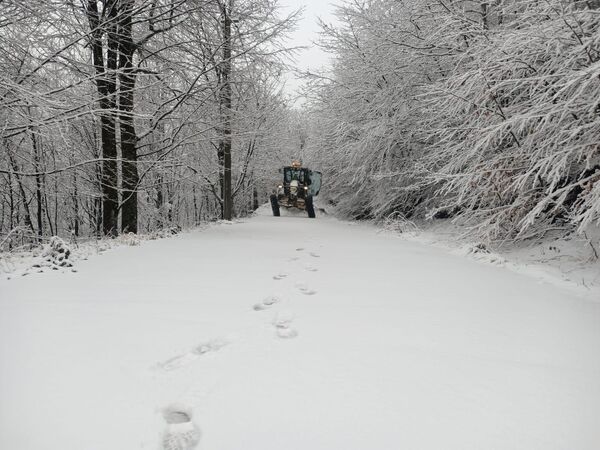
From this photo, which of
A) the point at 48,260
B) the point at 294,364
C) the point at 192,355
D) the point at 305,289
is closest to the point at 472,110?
the point at 305,289

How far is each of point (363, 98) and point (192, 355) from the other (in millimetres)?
9108

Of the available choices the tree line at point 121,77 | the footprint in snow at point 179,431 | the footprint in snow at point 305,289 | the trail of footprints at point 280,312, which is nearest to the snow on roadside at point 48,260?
the tree line at point 121,77

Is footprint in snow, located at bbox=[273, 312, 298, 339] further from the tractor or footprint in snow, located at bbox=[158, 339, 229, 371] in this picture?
the tractor

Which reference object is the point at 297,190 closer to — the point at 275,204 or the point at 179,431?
the point at 275,204

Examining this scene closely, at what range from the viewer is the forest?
3.69 m

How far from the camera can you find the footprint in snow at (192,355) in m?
1.60

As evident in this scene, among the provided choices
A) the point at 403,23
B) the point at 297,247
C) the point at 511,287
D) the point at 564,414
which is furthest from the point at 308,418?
the point at 403,23

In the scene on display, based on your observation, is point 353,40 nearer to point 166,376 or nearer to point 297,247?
point 297,247

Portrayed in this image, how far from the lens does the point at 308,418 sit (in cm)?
125

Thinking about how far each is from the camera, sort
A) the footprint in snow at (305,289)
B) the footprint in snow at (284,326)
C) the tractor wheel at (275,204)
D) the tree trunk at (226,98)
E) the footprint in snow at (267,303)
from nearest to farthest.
Answer: the footprint in snow at (284,326)
the footprint in snow at (267,303)
the footprint in snow at (305,289)
the tree trunk at (226,98)
the tractor wheel at (275,204)

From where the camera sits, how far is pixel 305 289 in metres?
2.88

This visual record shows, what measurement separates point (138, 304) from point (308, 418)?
160 cm

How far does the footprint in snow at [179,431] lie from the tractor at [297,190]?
12.0 m

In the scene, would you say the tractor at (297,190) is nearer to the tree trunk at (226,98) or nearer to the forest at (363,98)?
the forest at (363,98)
